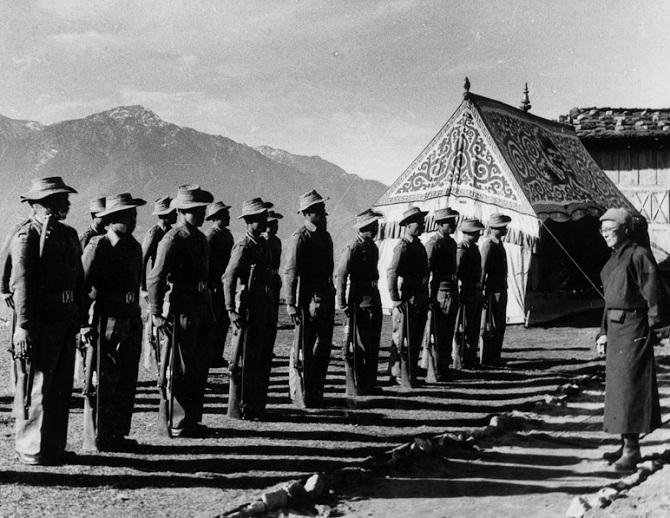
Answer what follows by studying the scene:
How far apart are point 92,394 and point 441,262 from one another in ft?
17.2

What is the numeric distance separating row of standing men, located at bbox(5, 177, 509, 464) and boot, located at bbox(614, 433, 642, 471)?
10.7ft

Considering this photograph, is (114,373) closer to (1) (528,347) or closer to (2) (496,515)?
(2) (496,515)

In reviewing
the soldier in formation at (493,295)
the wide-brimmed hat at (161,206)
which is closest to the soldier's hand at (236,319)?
the wide-brimmed hat at (161,206)

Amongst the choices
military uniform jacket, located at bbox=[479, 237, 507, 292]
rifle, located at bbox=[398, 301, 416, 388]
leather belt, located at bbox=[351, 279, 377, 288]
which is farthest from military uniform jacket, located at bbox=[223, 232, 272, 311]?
military uniform jacket, located at bbox=[479, 237, 507, 292]

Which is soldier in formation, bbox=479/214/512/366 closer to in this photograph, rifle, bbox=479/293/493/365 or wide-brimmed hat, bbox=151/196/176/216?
rifle, bbox=479/293/493/365

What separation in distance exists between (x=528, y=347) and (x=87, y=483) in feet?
30.8

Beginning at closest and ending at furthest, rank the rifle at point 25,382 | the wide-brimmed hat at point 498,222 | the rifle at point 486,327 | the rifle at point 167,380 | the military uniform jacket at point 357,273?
the rifle at point 25,382
the rifle at point 167,380
the military uniform jacket at point 357,273
the rifle at point 486,327
the wide-brimmed hat at point 498,222

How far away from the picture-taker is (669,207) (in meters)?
20.1

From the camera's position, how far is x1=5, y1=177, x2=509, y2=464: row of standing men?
5613mm

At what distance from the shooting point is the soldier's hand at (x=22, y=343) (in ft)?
17.8

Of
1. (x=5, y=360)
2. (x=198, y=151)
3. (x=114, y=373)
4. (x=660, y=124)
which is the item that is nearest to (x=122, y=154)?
(x=198, y=151)

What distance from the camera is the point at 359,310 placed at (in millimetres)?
8602

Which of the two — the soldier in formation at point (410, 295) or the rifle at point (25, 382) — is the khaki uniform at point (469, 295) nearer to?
the soldier in formation at point (410, 295)

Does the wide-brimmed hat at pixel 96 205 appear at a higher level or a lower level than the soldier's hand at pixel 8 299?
higher
